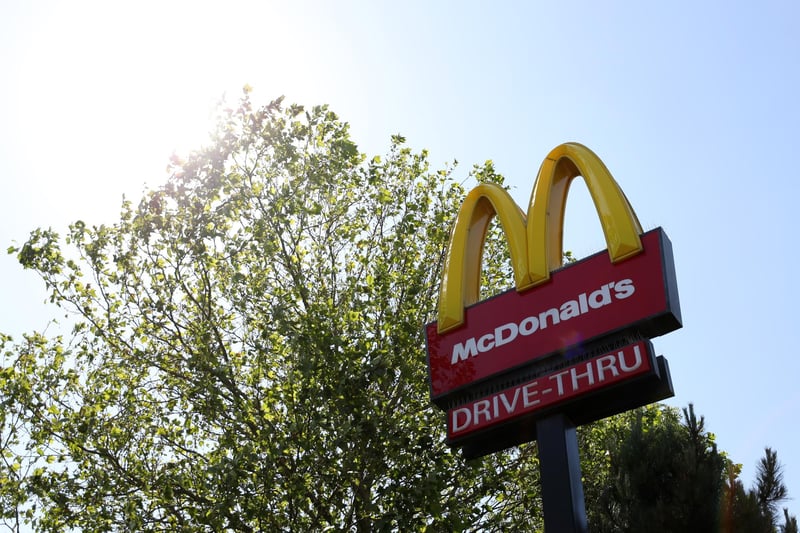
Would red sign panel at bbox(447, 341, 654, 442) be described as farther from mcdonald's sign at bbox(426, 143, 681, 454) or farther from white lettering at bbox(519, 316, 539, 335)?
white lettering at bbox(519, 316, 539, 335)

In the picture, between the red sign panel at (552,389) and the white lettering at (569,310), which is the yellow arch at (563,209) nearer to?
the white lettering at (569,310)

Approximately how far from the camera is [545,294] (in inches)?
470

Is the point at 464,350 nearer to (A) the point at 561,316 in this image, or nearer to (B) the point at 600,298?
(A) the point at 561,316

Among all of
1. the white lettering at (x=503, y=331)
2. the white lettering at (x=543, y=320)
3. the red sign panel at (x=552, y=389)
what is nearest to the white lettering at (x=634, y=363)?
the red sign panel at (x=552, y=389)

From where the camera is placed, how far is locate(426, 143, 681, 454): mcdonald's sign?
433 inches

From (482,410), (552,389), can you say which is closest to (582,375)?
(552,389)

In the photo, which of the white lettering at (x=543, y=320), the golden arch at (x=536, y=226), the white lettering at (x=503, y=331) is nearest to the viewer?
the white lettering at (x=543, y=320)

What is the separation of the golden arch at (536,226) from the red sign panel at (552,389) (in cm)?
142

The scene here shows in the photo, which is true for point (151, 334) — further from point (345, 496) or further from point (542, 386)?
point (542, 386)

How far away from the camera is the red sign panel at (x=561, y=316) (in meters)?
10.8

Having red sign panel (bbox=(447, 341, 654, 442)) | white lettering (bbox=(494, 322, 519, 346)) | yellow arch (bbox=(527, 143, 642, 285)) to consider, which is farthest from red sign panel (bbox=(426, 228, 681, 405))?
red sign panel (bbox=(447, 341, 654, 442))

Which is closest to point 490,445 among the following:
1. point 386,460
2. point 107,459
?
point 386,460

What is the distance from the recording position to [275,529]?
1444cm

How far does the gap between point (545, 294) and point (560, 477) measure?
273 cm
